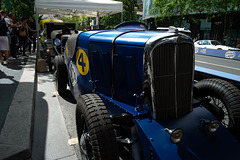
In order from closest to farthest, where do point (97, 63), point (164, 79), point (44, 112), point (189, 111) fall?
point (164, 79), point (189, 111), point (97, 63), point (44, 112)

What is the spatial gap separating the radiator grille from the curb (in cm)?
174

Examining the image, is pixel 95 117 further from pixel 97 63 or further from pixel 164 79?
pixel 97 63

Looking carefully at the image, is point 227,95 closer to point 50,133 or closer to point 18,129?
point 50,133

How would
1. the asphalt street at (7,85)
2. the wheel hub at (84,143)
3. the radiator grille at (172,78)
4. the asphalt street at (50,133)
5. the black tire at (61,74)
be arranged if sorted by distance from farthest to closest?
the black tire at (61,74) → the asphalt street at (7,85) → the asphalt street at (50,133) → the wheel hub at (84,143) → the radiator grille at (172,78)

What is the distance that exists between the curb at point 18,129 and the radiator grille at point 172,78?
1736 mm

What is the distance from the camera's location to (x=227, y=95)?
2629 mm

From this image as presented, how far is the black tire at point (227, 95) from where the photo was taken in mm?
2488

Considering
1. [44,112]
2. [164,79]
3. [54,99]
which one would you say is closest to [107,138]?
[164,79]

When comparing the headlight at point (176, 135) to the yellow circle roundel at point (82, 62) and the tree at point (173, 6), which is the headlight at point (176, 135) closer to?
the yellow circle roundel at point (82, 62)

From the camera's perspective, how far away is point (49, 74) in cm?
707

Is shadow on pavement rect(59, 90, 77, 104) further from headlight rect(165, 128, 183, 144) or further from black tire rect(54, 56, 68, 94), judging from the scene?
headlight rect(165, 128, 183, 144)

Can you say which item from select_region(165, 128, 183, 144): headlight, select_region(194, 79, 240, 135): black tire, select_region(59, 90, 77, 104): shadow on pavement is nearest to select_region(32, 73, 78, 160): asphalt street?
select_region(59, 90, 77, 104): shadow on pavement

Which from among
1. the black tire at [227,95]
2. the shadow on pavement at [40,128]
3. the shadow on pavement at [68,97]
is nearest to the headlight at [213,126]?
the black tire at [227,95]

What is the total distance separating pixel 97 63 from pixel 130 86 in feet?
2.41
